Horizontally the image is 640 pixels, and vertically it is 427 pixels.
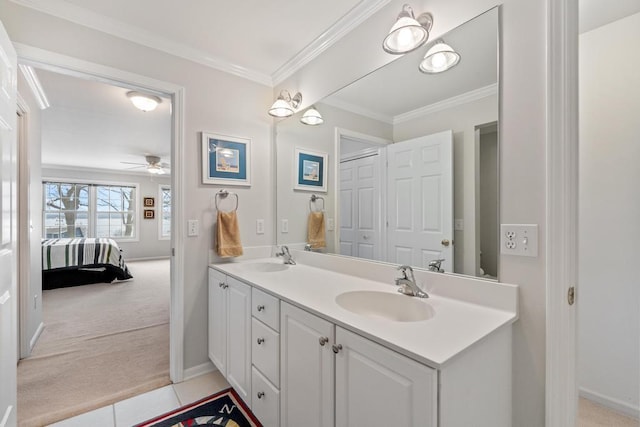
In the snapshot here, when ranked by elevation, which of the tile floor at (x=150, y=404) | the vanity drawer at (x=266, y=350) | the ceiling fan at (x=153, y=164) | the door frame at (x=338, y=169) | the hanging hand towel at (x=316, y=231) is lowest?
the tile floor at (x=150, y=404)

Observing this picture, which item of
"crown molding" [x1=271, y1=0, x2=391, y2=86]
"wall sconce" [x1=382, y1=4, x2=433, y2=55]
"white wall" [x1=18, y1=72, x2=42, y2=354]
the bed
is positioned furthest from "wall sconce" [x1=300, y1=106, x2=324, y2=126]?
the bed

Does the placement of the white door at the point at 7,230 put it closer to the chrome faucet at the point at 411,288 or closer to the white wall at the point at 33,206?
the white wall at the point at 33,206

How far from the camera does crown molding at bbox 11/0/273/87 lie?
1.59 m

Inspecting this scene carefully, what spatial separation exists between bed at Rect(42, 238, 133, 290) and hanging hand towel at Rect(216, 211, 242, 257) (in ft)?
13.3

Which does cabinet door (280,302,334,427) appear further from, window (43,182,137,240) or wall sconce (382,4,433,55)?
window (43,182,137,240)

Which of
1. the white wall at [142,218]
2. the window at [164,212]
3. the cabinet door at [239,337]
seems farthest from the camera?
the window at [164,212]

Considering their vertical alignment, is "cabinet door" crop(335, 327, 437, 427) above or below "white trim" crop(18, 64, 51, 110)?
below

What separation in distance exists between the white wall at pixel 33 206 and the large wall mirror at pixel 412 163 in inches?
89.2

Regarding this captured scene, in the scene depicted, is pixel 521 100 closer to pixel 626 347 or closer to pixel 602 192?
pixel 602 192

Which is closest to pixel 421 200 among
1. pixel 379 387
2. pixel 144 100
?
pixel 379 387

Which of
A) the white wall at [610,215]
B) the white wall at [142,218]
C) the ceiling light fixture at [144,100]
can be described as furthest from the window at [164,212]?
the white wall at [610,215]

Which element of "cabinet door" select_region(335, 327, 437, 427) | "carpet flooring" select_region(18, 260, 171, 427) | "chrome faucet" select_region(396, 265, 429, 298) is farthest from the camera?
"carpet flooring" select_region(18, 260, 171, 427)

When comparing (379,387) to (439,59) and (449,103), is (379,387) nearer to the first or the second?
(449,103)

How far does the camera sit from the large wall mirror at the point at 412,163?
1.22 m
